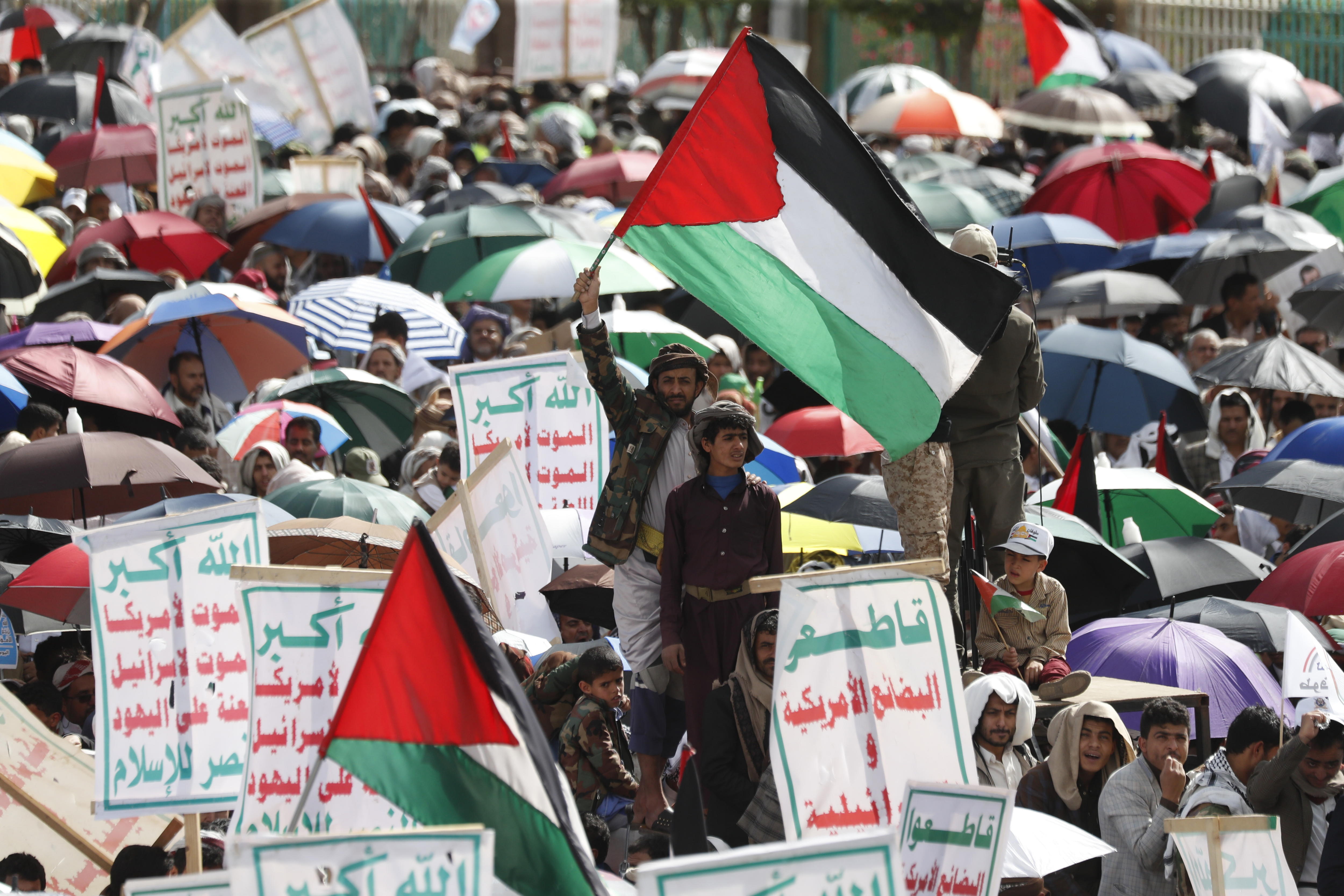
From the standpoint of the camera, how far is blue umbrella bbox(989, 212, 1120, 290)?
14773 mm

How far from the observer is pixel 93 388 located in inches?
386

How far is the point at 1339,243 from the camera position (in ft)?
49.5

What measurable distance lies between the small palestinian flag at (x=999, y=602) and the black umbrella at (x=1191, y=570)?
6.02 feet

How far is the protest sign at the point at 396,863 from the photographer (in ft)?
13.0

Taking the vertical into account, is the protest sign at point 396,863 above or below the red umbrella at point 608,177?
above

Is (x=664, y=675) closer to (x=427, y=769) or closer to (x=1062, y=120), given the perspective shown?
(x=427, y=769)

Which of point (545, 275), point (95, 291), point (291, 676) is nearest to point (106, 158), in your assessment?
point (95, 291)

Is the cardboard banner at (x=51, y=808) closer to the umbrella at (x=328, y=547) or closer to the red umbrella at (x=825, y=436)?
the umbrella at (x=328, y=547)

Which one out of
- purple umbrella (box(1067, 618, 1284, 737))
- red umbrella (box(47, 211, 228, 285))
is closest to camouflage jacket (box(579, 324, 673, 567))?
purple umbrella (box(1067, 618, 1284, 737))

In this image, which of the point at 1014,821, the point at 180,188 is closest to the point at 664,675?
the point at 1014,821

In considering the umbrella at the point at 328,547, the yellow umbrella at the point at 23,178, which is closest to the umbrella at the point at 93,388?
the umbrella at the point at 328,547

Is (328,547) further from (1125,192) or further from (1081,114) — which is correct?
(1081,114)

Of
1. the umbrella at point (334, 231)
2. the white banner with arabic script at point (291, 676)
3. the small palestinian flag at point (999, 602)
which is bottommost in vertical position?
the umbrella at point (334, 231)

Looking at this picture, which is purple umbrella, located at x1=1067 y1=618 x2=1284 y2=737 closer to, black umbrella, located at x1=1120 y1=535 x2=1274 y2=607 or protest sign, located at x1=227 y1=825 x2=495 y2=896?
black umbrella, located at x1=1120 y1=535 x2=1274 y2=607
